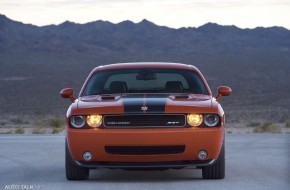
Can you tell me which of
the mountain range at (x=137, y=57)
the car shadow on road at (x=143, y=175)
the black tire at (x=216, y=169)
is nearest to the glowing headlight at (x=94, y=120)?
the car shadow on road at (x=143, y=175)

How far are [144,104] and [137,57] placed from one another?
90.5 m

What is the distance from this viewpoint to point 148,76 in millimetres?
12180

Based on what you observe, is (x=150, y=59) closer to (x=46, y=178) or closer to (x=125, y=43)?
(x=125, y=43)

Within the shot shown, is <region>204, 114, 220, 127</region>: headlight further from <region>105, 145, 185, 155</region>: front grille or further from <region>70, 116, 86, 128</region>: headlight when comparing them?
<region>70, 116, 86, 128</region>: headlight

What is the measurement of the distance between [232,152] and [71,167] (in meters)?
5.75

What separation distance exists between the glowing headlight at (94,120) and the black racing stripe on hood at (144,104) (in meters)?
0.35

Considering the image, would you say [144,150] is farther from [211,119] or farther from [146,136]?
[211,119]

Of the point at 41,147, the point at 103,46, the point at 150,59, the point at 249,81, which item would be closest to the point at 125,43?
the point at 103,46

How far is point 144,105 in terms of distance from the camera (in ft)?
33.7

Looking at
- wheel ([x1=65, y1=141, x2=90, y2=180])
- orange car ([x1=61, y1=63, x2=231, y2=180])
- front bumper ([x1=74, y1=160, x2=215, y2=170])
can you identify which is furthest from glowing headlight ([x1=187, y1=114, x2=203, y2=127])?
wheel ([x1=65, y1=141, x2=90, y2=180])

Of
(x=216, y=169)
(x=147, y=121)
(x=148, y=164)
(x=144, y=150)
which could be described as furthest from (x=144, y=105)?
(x=216, y=169)

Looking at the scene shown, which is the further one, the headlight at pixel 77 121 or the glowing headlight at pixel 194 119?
the headlight at pixel 77 121

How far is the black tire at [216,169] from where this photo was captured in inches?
413

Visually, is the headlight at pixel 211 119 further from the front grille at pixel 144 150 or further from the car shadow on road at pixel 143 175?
the car shadow on road at pixel 143 175
